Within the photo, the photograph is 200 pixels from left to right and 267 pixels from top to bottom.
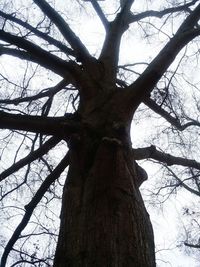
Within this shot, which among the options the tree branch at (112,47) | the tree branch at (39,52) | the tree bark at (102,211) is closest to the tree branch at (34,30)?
the tree branch at (112,47)

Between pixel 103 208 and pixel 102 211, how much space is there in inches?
0.7

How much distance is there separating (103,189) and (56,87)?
2555 mm

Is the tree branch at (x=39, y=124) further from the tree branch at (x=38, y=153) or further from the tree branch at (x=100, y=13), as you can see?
the tree branch at (x=100, y=13)

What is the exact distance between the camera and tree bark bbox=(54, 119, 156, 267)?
137 cm

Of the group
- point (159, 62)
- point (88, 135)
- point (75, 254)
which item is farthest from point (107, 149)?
point (159, 62)

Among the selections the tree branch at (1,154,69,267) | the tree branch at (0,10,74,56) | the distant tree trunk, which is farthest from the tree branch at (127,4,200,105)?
the tree branch at (0,10,74,56)

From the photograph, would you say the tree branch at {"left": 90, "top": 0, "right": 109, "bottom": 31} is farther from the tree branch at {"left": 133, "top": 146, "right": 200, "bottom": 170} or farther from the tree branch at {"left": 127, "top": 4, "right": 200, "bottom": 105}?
the tree branch at {"left": 133, "top": 146, "right": 200, "bottom": 170}

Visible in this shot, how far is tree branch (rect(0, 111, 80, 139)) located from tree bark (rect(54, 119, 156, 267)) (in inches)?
4.1

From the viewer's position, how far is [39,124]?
79.7 inches

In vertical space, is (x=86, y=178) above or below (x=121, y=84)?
below

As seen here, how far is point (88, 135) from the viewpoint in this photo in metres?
1.98

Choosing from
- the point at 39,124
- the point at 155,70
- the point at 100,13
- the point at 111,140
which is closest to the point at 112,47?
the point at 100,13

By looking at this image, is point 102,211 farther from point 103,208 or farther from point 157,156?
point 157,156

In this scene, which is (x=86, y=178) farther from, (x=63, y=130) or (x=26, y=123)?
(x=26, y=123)
